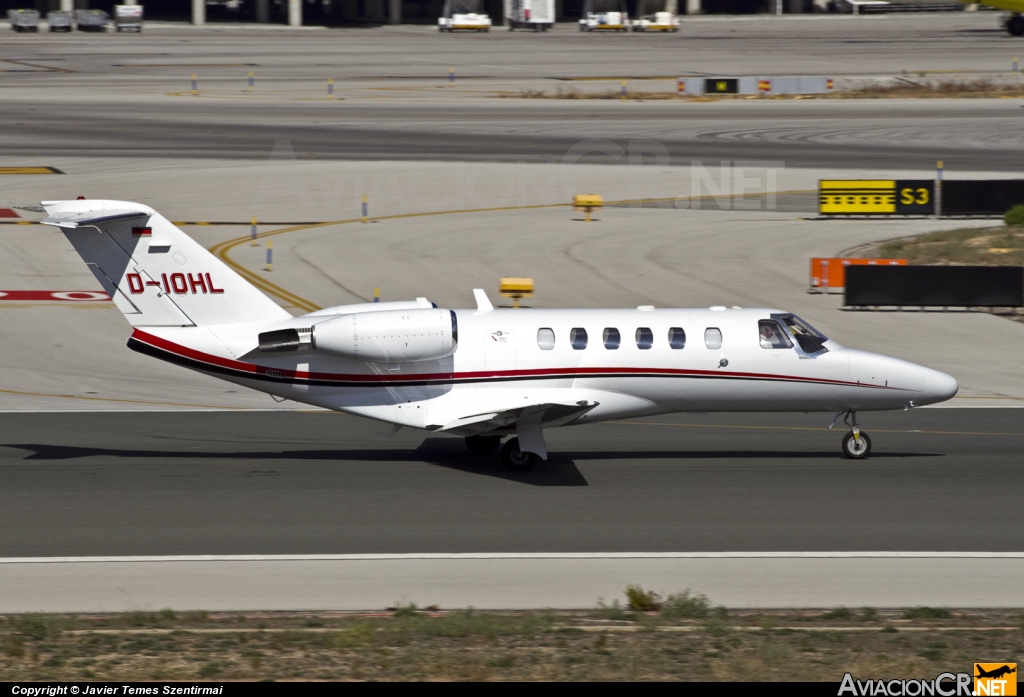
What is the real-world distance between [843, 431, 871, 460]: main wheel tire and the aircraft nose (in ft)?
4.09

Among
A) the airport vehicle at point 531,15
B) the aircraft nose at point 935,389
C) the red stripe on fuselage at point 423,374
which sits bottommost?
the aircraft nose at point 935,389

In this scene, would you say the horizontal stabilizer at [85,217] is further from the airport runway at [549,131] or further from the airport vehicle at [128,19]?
the airport vehicle at [128,19]

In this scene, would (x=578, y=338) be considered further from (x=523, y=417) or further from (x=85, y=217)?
(x=85, y=217)

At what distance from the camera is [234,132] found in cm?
6281

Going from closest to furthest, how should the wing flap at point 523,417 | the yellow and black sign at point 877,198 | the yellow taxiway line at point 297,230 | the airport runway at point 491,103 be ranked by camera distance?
the wing flap at point 523,417, the yellow taxiway line at point 297,230, the yellow and black sign at point 877,198, the airport runway at point 491,103

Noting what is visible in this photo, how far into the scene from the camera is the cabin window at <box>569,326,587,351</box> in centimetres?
2028

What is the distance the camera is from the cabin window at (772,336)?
20.6 metres

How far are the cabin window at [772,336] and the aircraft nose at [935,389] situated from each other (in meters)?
2.55

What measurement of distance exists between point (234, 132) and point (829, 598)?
54.2 meters

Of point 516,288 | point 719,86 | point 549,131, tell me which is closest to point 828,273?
point 516,288

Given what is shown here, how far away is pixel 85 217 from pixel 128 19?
110147 mm

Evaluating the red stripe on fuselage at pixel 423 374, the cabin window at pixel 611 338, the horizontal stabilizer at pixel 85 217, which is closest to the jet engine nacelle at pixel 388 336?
the red stripe on fuselage at pixel 423 374

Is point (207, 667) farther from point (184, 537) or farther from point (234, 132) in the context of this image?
point (234, 132)

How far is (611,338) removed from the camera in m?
20.3
